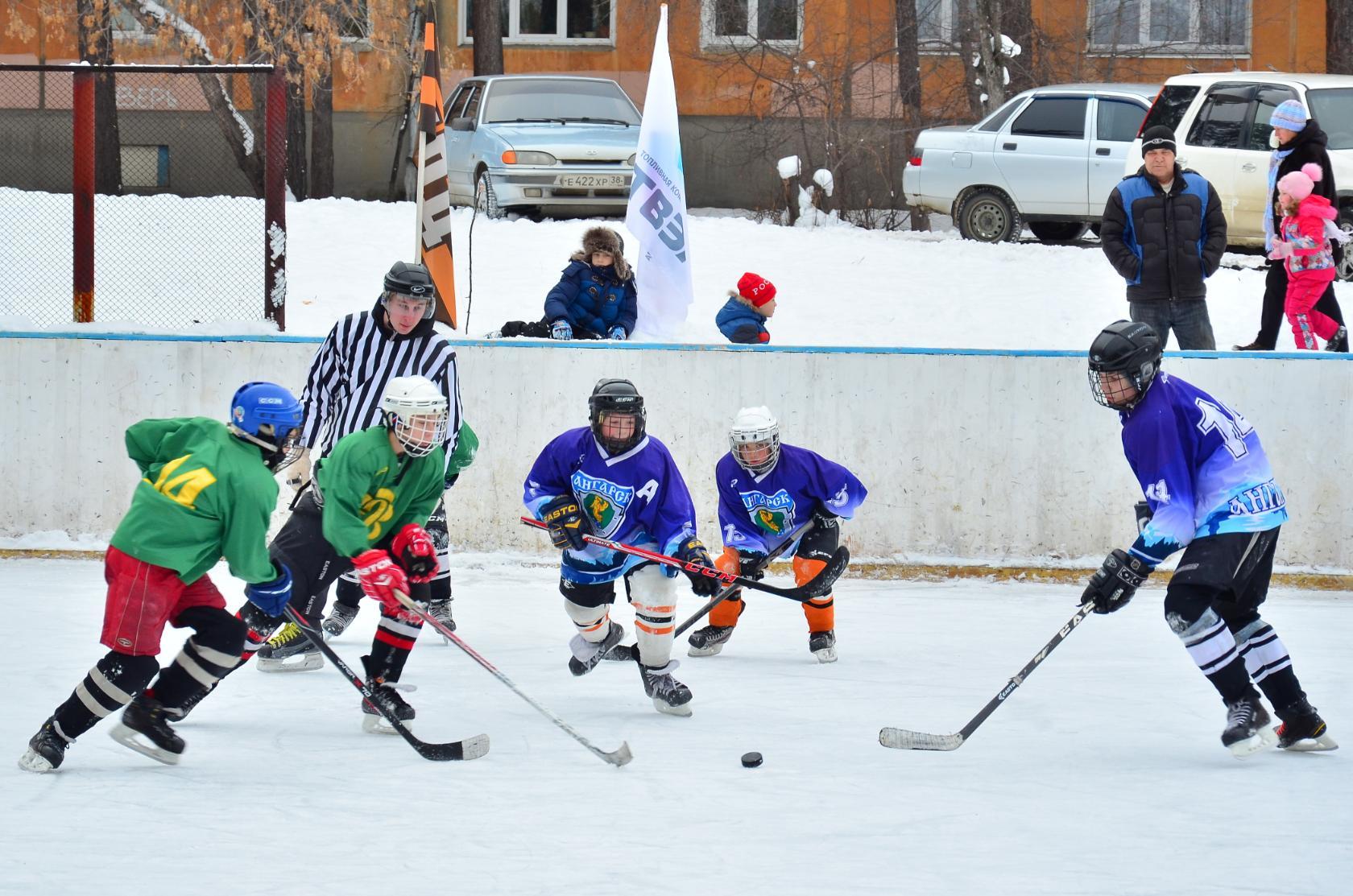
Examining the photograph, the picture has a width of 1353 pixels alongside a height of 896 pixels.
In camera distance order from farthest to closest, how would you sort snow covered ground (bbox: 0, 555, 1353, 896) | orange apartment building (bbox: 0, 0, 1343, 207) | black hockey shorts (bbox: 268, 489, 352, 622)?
orange apartment building (bbox: 0, 0, 1343, 207) < black hockey shorts (bbox: 268, 489, 352, 622) < snow covered ground (bbox: 0, 555, 1353, 896)

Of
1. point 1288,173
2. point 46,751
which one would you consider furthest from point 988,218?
point 46,751

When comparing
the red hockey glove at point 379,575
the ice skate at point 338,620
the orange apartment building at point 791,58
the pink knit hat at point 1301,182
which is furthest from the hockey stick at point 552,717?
the orange apartment building at point 791,58

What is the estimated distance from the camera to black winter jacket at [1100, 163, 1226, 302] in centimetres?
700

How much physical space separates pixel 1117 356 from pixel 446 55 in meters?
12.5

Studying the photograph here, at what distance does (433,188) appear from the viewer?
7918 millimetres

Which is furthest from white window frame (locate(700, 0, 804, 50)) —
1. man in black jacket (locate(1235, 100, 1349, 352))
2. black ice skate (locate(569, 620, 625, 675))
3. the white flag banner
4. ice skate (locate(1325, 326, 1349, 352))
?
black ice skate (locate(569, 620, 625, 675))

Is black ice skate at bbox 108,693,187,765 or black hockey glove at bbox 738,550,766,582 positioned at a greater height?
black hockey glove at bbox 738,550,766,582

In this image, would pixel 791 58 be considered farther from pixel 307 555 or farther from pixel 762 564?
pixel 307 555

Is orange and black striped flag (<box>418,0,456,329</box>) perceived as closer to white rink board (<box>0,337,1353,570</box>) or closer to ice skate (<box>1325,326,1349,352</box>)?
white rink board (<box>0,337,1353,570</box>)

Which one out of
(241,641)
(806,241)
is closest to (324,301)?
(806,241)

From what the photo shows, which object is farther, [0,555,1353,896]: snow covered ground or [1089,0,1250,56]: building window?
[1089,0,1250,56]: building window

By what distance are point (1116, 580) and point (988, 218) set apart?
7.39 metres

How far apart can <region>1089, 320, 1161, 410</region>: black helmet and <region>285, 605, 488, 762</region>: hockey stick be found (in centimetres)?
180

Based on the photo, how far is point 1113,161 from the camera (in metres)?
10.9
